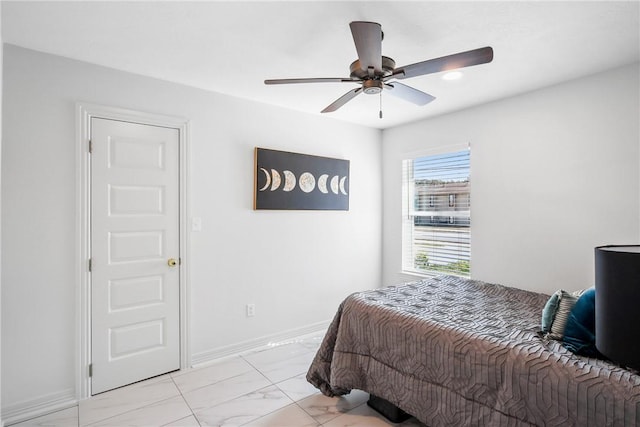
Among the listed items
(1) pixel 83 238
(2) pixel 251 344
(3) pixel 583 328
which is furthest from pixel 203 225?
(3) pixel 583 328

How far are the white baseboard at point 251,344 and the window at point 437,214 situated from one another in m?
1.37

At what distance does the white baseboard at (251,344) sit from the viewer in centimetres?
294

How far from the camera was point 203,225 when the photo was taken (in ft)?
9.70

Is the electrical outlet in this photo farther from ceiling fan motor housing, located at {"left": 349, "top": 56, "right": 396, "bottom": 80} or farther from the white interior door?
ceiling fan motor housing, located at {"left": 349, "top": 56, "right": 396, "bottom": 80}

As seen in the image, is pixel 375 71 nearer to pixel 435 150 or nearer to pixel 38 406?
pixel 435 150

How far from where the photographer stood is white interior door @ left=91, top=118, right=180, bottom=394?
2453 millimetres

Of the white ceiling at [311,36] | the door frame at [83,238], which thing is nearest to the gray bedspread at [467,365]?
the door frame at [83,238]

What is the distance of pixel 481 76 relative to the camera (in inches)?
104

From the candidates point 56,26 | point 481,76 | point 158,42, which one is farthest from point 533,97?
point 56,26

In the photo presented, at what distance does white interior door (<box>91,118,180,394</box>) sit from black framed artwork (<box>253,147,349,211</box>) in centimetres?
81

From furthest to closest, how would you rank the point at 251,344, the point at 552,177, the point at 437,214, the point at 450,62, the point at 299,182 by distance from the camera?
1. the point at 437,214
2. the point at 299,182
3. the point at 251,344
4. the point at 552,177
5. the point at 450,62

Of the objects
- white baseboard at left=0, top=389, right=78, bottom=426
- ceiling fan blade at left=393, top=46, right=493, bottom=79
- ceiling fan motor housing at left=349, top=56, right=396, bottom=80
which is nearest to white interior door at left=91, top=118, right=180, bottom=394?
white baseboard at left=0, top=389, right=78, bottom=426

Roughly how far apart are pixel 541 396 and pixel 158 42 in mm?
2815

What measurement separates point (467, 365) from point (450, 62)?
5.06 ft
